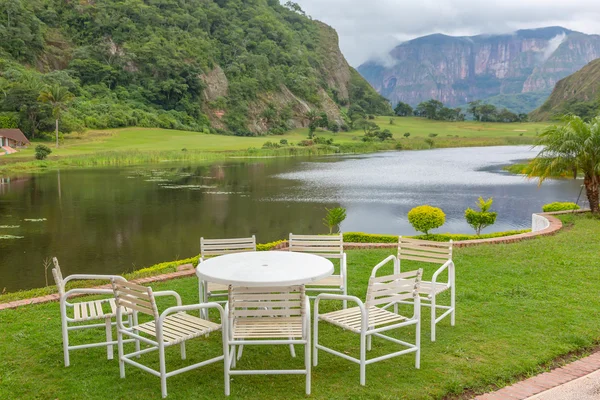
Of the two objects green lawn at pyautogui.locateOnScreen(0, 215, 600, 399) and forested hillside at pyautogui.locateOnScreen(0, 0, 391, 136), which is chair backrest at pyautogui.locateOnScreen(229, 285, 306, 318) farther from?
forested hillside at pyautogui.locateOnScreen(0, 0, 391, 136)

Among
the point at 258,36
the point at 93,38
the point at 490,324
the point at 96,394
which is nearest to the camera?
the point at 96,394

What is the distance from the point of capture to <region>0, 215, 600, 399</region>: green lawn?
485 centimetres

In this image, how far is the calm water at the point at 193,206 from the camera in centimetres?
1591

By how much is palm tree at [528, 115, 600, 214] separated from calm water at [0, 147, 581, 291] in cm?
459

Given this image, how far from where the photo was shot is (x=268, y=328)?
4875 mm

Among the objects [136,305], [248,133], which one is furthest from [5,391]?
[248,133]

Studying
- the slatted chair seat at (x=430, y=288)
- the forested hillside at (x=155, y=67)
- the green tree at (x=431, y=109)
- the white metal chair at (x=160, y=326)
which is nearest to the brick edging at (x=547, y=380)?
the slatted chair seat at (x=430, y=288)

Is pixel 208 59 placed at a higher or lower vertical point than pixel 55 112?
higher

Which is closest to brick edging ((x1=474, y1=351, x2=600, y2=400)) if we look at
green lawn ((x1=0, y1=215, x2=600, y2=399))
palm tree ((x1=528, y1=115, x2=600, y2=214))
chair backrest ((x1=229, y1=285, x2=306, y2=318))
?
green lawn ((x1=0, y1=215, x2=600, y2=399))

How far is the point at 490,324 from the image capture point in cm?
645

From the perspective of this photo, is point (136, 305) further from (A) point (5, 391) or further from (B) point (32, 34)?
(B) point (32, 34)

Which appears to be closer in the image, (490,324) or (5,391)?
(5,391)

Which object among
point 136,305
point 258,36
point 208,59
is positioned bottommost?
point 136,305

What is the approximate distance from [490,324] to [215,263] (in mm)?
3388
